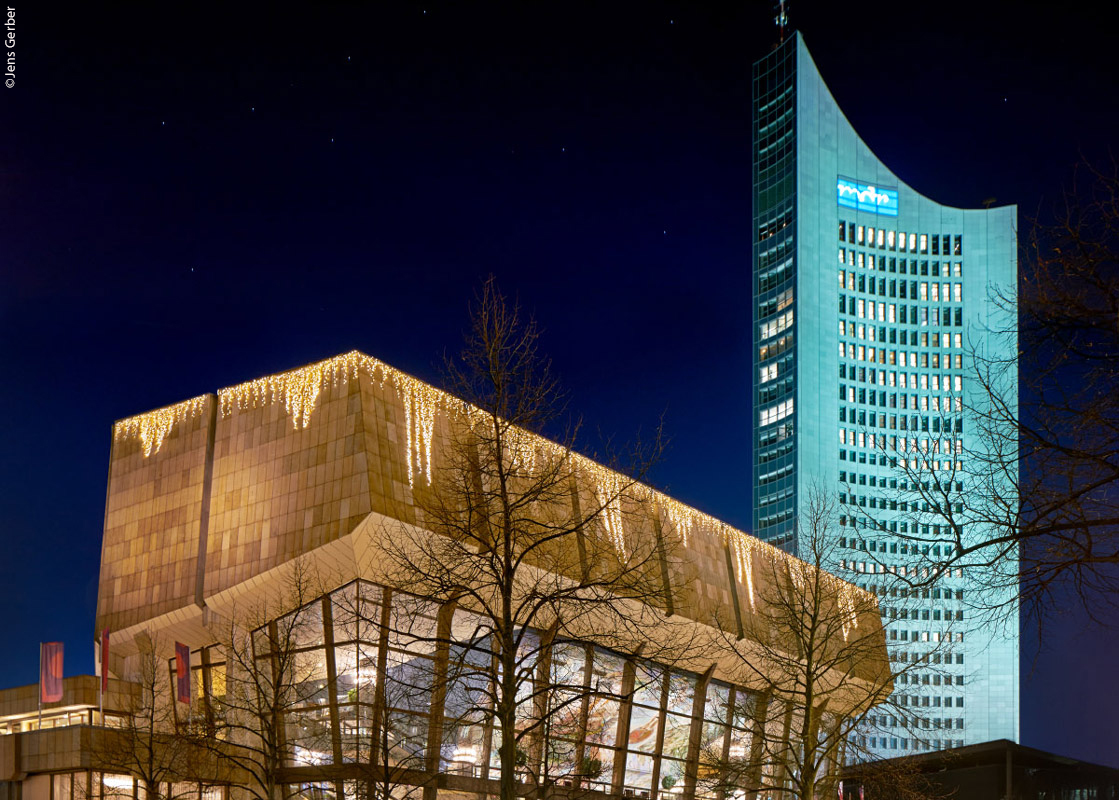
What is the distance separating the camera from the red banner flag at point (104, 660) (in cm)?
4100

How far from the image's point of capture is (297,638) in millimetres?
36375

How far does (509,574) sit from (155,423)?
83.9 feet

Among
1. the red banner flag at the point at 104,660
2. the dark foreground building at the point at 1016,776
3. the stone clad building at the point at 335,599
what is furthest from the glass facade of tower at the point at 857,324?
the red banner flag at the point at 104,660

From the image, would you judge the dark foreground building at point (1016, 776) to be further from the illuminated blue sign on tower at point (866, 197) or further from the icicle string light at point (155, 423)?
the illuminated blue sign on tower at point (866, 197)

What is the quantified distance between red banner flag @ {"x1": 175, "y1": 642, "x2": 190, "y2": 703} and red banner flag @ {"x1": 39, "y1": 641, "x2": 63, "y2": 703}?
517 cm

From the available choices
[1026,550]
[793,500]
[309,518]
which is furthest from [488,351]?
[793,500]

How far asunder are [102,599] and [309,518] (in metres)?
12.0

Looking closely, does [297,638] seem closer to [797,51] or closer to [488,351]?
[488,351]

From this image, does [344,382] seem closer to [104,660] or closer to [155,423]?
[155,423]

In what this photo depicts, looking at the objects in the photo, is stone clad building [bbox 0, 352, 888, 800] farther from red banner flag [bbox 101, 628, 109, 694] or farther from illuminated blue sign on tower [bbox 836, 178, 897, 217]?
illuminated blue sign on tower [bbox 836, 178, 897, 217]

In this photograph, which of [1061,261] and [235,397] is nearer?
[1061,261]

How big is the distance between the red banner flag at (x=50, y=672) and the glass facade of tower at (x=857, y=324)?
373 ft

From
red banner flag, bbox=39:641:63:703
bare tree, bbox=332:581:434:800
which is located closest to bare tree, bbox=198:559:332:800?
bare tree, bbox=332:581:434:800

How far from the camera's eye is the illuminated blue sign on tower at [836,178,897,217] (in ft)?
537
